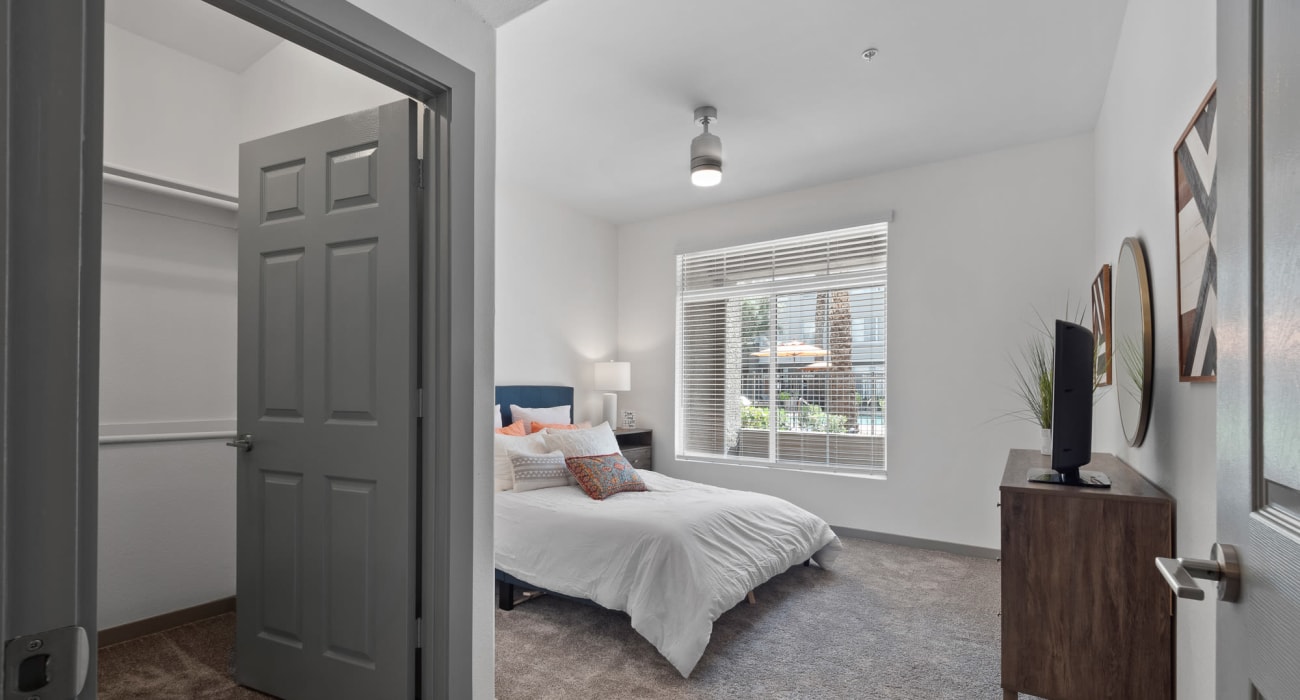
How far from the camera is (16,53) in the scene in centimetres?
62

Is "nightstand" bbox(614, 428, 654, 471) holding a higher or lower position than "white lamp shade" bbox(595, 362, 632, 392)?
lower

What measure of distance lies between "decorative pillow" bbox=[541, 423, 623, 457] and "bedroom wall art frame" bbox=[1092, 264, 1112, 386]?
8.89ft

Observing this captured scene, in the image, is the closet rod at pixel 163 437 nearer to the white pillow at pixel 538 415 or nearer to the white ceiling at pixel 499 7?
the white pillow at pixel 538 415

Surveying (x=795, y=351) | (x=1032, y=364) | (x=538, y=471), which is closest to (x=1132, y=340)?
(x=1032, y=364)

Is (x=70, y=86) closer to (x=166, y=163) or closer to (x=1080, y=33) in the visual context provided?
(x=166, y=163)

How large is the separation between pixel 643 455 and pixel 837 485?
1699mm

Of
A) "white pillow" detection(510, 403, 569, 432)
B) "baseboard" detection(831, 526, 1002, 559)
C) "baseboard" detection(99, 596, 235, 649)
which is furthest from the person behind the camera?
"white pillow" detection(510, 403, 569, 432)

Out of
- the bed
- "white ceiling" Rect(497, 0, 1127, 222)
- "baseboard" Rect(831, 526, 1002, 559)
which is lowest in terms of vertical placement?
"baseboard" Rect(831, 526, 1002, 559)

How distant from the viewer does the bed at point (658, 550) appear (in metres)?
2.70

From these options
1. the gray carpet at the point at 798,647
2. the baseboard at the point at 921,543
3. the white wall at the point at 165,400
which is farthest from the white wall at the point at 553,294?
the baseboard at the point at 921,543

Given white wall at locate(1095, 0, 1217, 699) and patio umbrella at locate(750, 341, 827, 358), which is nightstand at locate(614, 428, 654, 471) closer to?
patio umbrella at locate(750, 341, 827, 358)

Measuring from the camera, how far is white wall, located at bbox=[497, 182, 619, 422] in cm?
495

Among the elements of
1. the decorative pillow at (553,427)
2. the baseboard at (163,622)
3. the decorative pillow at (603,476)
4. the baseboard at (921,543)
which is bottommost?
the baseboard at (921,543)

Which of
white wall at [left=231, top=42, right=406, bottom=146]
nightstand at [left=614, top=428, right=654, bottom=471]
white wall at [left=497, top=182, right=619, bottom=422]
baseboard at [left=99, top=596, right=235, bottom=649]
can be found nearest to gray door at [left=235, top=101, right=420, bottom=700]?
white wall at [left=231, top=42, right=406, bottom=146]
